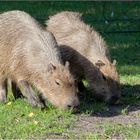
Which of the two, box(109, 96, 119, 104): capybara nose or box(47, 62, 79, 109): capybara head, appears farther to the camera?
box(109, 96, 119, 104): capybara nose

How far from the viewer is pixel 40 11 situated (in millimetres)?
19844

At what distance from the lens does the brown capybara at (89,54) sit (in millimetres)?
9203

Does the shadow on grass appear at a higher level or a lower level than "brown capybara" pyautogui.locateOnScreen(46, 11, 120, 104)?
lower

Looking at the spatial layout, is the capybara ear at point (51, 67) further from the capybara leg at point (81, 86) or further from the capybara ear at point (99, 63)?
the capybara leg at point (81, 86)

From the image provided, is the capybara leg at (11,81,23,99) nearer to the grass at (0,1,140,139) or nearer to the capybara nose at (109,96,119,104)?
the grass at (0,1,140,139)

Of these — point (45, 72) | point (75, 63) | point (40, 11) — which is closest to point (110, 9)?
point (40, 11)

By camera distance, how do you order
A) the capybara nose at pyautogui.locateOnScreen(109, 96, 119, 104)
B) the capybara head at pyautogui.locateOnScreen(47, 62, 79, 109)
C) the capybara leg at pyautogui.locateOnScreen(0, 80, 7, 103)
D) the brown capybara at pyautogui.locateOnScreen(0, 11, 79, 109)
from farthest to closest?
the capybara leg at pyautogui.locateOnScreen(0, 80, 7, 103), the capybara nose at pyautogui.locateOnScreen(109, 96, 119, 104), the brown capybara at pyautogui.locateOnScreen(0, 11, 79, 109), the capybara head at pyautogui.locateOnScreen(47, 62, 79, 109)

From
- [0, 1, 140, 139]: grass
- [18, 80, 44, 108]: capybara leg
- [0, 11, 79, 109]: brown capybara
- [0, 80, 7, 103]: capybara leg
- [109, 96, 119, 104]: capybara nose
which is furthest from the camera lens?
[0, 80, 7, 103]: capybara leg

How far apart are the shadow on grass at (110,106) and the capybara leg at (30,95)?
54 cm

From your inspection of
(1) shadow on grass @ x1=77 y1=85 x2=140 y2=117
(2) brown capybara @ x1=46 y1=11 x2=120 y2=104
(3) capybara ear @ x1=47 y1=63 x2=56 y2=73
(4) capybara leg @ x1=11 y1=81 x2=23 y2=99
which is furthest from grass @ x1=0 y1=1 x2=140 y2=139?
(3) capybara ear @ x1=47 y1=63 x2=56 y2=73

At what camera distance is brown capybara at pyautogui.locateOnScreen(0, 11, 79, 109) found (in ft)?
27.0

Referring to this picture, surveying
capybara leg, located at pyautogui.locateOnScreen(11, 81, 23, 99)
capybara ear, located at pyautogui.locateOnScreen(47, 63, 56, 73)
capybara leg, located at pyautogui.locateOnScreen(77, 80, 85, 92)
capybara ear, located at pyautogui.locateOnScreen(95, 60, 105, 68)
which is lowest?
capybara leg, located at pyautogui.locateOnScreen(77, 80, 85, 92)

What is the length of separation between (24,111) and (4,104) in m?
0.62

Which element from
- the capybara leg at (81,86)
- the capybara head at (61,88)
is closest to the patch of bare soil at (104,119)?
the capybara head at (61,88)
